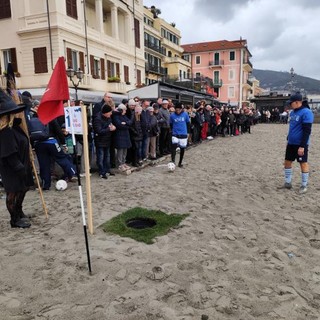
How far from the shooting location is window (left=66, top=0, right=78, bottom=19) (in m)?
22.6

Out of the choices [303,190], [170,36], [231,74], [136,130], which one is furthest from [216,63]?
[303,190]

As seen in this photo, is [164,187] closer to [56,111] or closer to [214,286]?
[56,111]

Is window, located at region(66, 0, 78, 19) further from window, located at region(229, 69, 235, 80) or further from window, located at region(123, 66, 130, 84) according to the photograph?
window, located at region(229, 69, 235, 80)

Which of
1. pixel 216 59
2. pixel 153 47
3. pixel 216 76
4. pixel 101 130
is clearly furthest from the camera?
pixel 216 76

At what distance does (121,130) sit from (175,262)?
5.29 metres

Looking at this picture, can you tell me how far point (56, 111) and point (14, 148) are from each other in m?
0.87

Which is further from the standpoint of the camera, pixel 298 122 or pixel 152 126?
pixel 152 126

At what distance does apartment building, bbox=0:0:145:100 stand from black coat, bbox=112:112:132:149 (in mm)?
13315

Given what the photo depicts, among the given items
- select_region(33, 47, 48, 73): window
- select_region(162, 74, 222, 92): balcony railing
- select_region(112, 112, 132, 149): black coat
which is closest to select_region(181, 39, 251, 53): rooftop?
select_region(162, 74, 222, 92): balcony railing

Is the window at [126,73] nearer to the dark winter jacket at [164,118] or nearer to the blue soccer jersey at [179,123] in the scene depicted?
the dark winter jacket at [164,118]

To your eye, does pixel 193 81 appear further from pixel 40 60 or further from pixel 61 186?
pixel 61 186

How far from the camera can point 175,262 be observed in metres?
3.81

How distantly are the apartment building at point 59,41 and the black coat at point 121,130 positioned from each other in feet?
43.7

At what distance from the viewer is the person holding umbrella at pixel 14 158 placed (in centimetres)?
450
